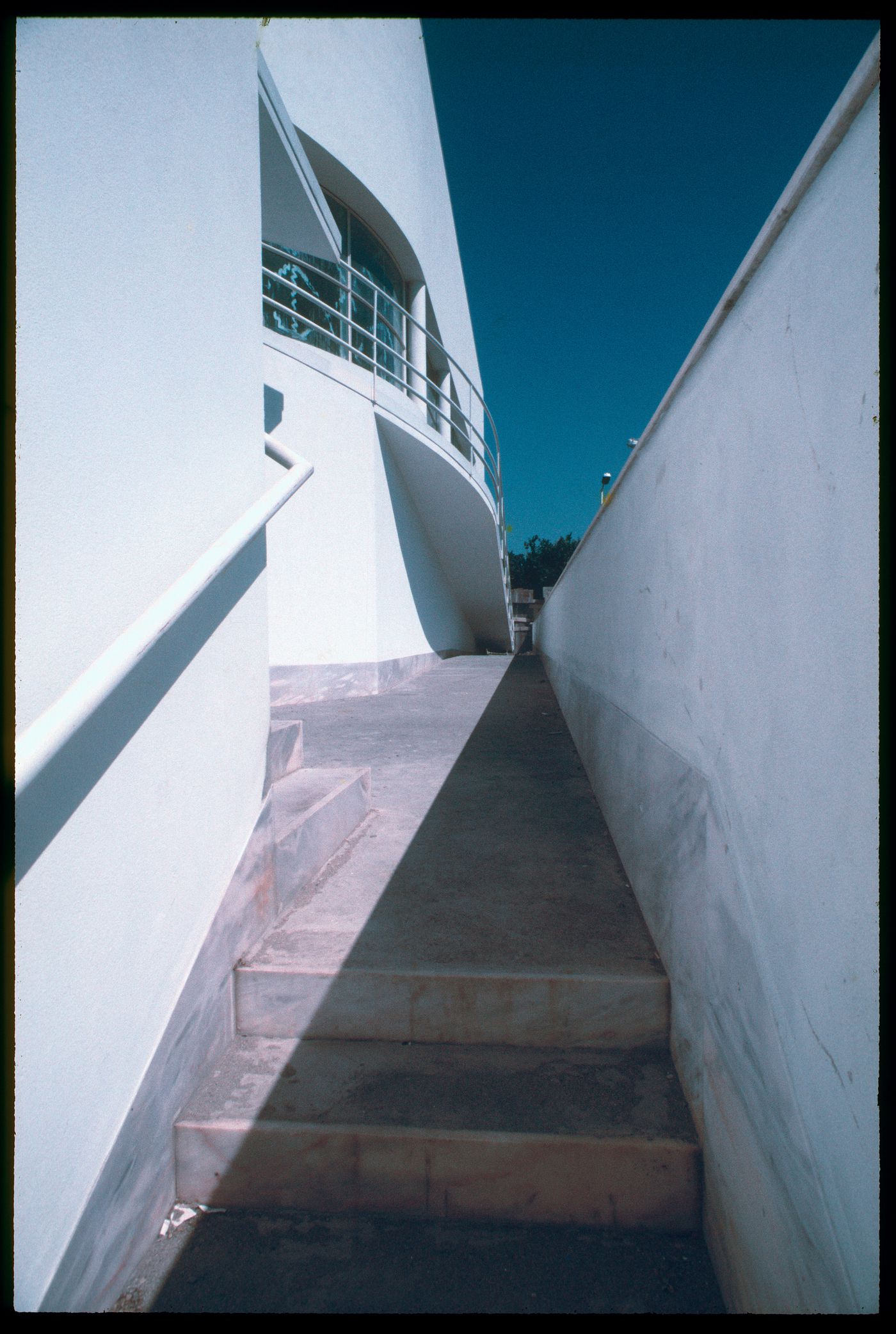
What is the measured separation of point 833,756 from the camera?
958 mm

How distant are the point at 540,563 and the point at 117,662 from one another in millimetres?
61456

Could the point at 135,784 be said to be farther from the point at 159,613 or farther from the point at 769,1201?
the point at 769,1201

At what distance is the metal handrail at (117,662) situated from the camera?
1.07 meters

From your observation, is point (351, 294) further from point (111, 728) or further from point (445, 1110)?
point (445, 1110)

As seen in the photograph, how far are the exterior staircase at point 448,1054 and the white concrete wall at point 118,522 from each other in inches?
16.1

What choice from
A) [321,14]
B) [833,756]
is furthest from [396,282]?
[833,756]

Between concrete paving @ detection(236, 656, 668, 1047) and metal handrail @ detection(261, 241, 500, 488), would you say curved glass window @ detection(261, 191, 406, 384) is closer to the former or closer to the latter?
metal handrail @ detection(261, 241, 500, 488)

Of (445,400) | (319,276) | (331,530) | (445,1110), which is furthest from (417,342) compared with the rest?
(445,1110)

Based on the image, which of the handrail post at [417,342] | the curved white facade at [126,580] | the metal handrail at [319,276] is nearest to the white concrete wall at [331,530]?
the metal handrail at [319,276]

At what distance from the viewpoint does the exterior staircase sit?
152cm

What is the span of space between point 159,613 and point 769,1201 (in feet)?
5.88

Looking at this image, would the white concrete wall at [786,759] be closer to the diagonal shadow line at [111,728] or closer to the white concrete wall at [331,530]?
the diagonal shadow line at [111,728]

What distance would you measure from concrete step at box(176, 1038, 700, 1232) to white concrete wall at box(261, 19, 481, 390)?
10632mm

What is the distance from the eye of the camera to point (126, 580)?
4.80ft
